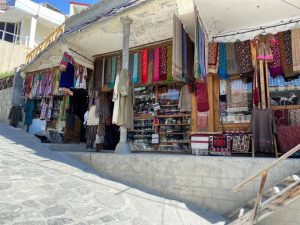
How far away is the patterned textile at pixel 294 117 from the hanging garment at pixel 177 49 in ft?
9.42

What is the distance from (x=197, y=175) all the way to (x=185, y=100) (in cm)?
336

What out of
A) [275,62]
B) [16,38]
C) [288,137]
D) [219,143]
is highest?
[16,38]

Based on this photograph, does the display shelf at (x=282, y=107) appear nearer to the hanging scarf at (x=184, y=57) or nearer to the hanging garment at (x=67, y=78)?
the hanging scarf at (x=184, y=57)

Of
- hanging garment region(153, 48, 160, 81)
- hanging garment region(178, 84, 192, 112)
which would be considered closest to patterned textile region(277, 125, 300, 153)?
hanging garment region(178, 84, 192, 112)

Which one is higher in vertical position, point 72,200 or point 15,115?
point 15,115

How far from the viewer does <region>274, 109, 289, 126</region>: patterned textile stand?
23.0 feet

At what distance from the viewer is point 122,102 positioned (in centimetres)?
741

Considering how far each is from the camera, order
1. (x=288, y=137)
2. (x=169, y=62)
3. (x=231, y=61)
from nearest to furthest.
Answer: (x=288, y=137) → (x=231, y=61) → (x=169, y=62)

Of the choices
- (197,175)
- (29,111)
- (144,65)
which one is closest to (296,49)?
(197,175)

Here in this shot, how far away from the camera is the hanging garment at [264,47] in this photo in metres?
7.16

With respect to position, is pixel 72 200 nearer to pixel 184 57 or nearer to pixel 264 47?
pixel 184 57

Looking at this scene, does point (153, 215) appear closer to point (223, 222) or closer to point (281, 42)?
point (223, 222)

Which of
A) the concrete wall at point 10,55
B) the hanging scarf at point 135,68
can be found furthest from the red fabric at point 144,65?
the concrete wall at point 10,55

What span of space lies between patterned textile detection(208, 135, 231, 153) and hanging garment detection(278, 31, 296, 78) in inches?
85.8
